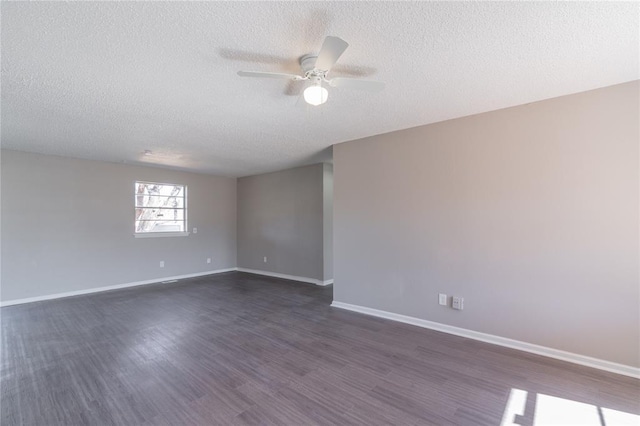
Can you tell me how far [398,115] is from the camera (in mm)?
3082

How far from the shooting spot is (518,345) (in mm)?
2764

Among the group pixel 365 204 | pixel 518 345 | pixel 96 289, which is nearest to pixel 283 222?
pixel 365 204

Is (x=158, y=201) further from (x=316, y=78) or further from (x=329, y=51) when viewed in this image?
(x=329, y=51)

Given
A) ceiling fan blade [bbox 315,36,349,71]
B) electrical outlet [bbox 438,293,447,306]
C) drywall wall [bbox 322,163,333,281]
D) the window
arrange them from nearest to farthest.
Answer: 1. ceiling fan blade [bbox 315,36,349,71]
2. electrical outlet [bbox 438,293,447,306]
3. drywall wall [bbox 322,163,333,281]
4. the window

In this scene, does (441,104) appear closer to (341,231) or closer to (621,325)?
(341,231)

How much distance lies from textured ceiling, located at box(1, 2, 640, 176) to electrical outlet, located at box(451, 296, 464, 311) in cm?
203

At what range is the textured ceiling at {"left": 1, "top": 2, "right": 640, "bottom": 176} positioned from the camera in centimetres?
158

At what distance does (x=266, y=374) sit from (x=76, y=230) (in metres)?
4.83

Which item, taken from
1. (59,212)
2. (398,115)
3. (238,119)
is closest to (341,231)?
(398,115)

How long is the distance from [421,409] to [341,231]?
2512mm

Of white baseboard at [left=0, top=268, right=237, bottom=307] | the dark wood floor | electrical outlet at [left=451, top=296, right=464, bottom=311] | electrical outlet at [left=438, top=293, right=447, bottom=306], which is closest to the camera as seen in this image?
the dark wood floor

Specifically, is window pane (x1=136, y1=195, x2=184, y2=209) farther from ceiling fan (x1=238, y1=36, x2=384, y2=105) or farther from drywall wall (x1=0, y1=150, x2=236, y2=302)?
ceiling fan (x1=238, y1=36, x2=384, y2=105)

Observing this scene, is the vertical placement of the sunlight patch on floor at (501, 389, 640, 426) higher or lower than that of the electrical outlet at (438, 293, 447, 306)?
lower

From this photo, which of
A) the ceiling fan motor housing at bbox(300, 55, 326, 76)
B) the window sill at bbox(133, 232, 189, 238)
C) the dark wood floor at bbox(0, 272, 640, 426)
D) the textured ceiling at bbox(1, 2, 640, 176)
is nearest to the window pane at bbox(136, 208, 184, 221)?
the window sill at bbox(133, 232, 189, 238)
